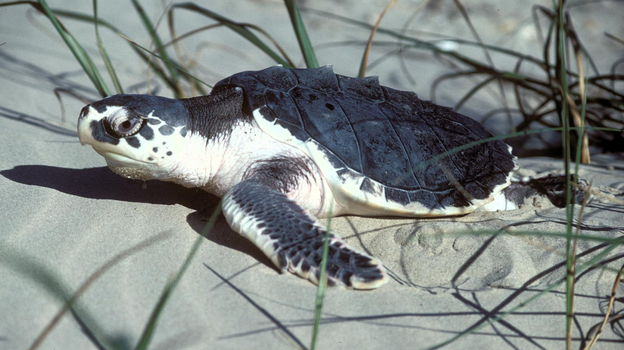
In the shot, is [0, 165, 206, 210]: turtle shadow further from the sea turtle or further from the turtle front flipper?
the turtle front flipper

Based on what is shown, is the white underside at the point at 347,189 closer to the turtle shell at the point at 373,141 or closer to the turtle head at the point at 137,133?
the turtle shell at the point at 373,141

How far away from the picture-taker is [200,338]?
4.15 feet

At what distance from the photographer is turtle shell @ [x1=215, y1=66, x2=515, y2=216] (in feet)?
6.39

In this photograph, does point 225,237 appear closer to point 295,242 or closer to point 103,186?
point 295,242

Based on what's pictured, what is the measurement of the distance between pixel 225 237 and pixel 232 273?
257mm

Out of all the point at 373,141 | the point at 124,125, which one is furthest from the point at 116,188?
the point at 373,141

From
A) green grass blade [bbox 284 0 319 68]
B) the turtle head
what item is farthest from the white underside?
green grass blade [bbox 284 0 319 68]

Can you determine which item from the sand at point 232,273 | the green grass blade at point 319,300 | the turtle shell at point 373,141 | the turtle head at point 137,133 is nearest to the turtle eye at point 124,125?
the turtle head at point 137,133

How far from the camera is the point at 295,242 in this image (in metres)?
1.58

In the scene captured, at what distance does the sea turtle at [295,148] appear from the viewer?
1854 mm

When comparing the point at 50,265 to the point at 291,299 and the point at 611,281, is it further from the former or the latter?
the point at 611,281

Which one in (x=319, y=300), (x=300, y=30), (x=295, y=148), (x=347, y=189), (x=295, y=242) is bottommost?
(x=319, y=300)

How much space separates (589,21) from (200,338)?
6.60m

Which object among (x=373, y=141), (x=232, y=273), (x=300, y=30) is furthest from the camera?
(x=300, y=30)
